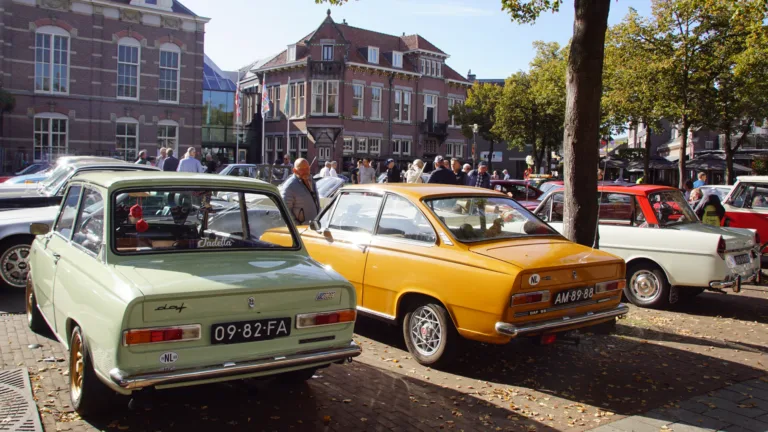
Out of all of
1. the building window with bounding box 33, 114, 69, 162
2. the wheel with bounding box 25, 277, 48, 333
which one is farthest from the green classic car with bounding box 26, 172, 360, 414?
the building window with bounding box 33, 114, 69, 162

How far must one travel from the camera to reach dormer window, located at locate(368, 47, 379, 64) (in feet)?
160

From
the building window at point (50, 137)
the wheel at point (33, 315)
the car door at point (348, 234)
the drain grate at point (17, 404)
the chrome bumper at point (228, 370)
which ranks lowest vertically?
the drain grate at point (17, 404)

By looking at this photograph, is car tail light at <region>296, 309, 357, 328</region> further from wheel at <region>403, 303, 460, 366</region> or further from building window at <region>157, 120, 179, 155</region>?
building window at <region>157, 120, 179, 155</region>

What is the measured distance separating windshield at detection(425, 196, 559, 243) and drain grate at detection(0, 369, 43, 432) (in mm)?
3692

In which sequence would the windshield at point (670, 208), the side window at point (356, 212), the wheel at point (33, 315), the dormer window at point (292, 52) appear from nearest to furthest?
the wheel at point (33, 315), the side window at point (356, 212), the windshield at point (670, 208), the dormer window at point (292, 52)

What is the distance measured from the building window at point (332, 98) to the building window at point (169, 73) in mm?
11839

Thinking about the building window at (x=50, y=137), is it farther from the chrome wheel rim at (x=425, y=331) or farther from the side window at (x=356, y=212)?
the chrome wheel rim at (x=425, y=331)

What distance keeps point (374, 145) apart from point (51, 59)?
22822 mm

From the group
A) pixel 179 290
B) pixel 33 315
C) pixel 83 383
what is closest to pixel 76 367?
pixel 83 383

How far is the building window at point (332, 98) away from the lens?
47.2 metres

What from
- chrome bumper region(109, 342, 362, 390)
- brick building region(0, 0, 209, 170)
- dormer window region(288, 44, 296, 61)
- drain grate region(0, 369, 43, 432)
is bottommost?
drain grate region(0, 369, 43, 432)

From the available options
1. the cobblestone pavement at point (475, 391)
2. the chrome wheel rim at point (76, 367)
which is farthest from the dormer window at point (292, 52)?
the chrome wheel rim at point (76, 367)

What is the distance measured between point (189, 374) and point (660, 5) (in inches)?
960

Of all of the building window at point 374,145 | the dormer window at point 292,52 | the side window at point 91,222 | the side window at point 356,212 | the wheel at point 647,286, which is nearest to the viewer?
the side window at point 91,222
